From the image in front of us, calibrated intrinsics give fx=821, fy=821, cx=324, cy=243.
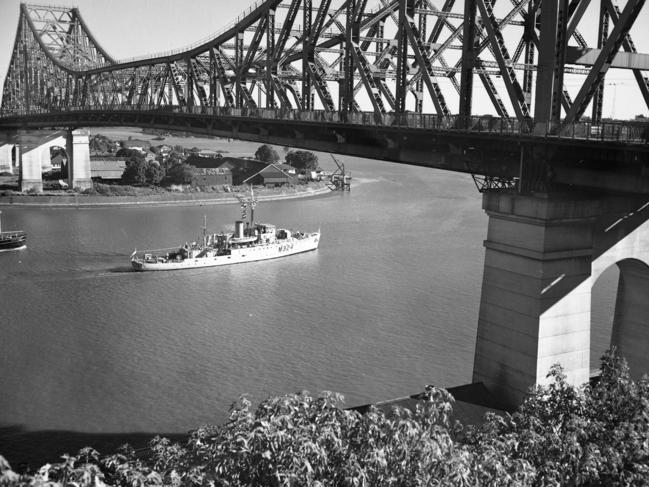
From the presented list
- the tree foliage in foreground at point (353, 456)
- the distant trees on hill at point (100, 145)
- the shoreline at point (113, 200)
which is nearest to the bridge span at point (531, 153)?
the tree foliage in foreground at point (353, 456)

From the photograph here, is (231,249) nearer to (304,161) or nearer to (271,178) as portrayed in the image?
(271,178)

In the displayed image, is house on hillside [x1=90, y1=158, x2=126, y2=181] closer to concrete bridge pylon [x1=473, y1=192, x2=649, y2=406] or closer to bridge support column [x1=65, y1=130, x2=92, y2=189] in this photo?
bridge support column [x1=65, y1=130, x2=92, y2=189]

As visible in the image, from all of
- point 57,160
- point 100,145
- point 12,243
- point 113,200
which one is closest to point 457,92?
point 12,243

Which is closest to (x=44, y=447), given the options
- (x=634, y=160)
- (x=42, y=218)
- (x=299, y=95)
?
(x=634, y=160)

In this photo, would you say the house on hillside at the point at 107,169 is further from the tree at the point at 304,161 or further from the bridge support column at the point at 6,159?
the tree at the point at 304,161

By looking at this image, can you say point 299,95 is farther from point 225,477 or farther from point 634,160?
point 225,477

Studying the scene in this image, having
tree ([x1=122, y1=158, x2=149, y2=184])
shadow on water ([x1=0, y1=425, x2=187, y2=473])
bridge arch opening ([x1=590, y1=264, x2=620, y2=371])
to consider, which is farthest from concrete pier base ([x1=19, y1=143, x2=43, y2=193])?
shadow on water ([x1=0, y1=425, x2=187, y2=473])

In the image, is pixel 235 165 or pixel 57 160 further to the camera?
pixel 57 160
